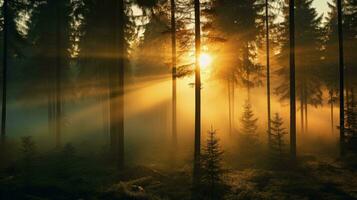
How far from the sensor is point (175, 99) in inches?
935

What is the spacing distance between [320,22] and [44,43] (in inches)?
1074

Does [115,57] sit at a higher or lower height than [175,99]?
higher

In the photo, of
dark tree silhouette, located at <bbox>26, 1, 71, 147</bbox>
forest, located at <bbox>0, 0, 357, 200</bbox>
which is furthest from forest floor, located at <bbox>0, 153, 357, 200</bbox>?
dark tree silhouette, located at <bbox>26, 1, 71, 147</bbox>

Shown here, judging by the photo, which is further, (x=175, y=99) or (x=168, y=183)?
(x=175, y=99)

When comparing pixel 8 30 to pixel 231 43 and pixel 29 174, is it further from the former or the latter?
pixel 231 43

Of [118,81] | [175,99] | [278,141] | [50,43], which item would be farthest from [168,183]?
[50,43]

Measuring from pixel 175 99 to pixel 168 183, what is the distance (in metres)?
9.89

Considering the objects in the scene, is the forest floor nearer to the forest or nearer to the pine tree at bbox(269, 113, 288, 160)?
the forest

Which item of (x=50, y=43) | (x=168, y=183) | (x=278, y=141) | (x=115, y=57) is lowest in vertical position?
(x=168, y=183)

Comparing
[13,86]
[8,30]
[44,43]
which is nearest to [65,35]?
[44,43]

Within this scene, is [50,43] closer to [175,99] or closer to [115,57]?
[175,99]

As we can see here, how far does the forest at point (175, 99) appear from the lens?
13555 mm

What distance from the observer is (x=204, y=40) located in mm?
18719

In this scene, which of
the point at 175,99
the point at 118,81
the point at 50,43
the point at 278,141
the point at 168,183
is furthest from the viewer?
the point at 50,43
